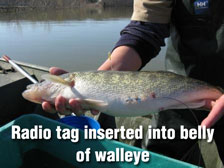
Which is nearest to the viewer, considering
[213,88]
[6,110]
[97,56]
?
[213,88]

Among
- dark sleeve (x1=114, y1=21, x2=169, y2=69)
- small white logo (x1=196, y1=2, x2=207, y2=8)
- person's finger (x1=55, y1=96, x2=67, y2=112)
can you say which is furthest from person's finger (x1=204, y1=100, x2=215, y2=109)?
person's finger (x1=55, y1=96, x2=67, y2=112)

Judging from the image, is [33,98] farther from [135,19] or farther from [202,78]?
[202,78]

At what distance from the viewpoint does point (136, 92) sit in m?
1.59

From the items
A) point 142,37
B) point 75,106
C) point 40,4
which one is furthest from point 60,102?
point 40,4

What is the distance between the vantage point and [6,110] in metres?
3.19

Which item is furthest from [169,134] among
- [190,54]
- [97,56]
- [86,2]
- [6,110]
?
[86,2]

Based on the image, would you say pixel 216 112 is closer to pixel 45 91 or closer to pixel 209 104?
pixel 209 104

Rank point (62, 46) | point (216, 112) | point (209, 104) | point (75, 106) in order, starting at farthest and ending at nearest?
point (62, 46) < point (75, 106) < point (209, 104) < point (216, 112)

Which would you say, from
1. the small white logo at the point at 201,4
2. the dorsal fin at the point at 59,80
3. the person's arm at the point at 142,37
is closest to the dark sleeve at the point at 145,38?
the person's arm at the point at 142,37

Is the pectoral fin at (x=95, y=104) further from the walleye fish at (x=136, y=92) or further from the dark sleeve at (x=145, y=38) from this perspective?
the dark sleeve at (x=145, y=38)

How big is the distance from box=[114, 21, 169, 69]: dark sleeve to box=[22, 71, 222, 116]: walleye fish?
273 mm

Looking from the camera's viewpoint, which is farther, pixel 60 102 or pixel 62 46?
pixel 62 46

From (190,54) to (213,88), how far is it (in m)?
0.36

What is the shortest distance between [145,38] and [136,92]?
45 cm
